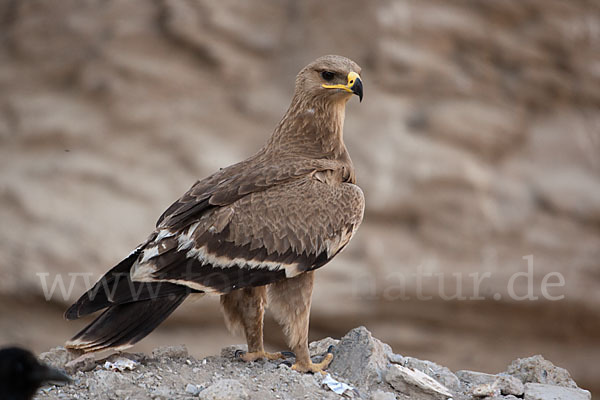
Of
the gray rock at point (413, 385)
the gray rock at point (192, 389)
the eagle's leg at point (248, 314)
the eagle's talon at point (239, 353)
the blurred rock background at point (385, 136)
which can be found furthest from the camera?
the blurred rock background at point (385, 136)

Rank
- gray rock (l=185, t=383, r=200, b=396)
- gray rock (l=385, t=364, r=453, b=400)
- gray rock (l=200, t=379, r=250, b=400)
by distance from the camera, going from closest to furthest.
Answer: gray rock (l=200, t=379, r=250, b=400) → gray rock (l=185, t=383, r=200, b=396) → gray rock (l=385, t=364, r=453, b=400)

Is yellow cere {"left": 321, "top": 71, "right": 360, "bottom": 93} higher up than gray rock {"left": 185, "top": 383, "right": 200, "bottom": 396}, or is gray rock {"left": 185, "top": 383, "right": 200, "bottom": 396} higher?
yellow cere {"left": 321, "top": 71, "right": 360, "bottom": 93}

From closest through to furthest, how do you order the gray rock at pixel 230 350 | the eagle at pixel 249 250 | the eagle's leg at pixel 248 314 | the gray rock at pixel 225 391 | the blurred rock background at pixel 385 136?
the gray rock at pixel 225 391 < the eagle at pixel 249 250 < the eagle's leg at pixel 248 314 < the gray rock at pixel 230 350 < the blurred rock background at pixel 385 136

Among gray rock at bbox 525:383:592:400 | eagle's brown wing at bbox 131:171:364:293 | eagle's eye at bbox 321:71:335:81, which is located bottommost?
gray rock at bbox 525:383:592:400

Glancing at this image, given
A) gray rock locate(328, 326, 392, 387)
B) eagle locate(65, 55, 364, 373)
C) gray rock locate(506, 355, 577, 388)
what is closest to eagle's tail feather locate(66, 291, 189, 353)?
eagle locate(65, 55, 364, 373)

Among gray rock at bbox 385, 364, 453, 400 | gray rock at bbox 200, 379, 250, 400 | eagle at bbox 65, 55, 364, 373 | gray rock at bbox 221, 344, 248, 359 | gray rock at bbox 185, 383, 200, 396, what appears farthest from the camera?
gray rock at bbox 221, 344, 248, 359

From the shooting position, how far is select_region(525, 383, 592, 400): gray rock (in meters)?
3.62

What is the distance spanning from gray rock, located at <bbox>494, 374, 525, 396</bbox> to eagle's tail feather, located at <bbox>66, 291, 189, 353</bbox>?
160cm

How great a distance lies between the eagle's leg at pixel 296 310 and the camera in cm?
354

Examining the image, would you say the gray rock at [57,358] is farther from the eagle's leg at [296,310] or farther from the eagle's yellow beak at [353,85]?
the eagle's yellow beak at [353,85]

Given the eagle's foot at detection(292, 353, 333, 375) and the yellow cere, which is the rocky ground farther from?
the yellow cere

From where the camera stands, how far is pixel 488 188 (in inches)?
319

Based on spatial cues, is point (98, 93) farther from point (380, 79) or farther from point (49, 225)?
point (380, 79)

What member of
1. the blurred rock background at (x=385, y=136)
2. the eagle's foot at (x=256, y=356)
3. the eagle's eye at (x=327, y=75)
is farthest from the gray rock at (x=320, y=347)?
the blurred rock background at (x=385, y=136)
